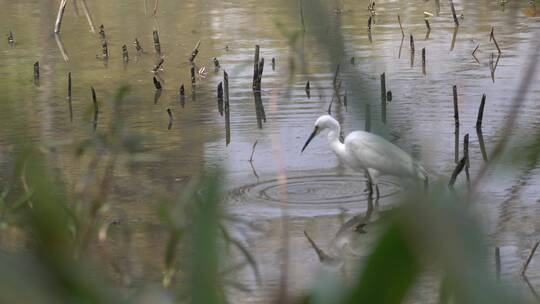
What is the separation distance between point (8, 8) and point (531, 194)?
13.2 metres

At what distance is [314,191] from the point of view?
7.23 metres

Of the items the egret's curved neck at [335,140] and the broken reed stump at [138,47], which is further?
the broken reed stump at [138,47]

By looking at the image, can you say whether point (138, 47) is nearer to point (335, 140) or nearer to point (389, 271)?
point (335, 140)

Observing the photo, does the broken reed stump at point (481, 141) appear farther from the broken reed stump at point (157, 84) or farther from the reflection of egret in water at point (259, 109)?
the broken reed stump at point (157, 84)

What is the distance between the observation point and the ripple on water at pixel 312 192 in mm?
6898

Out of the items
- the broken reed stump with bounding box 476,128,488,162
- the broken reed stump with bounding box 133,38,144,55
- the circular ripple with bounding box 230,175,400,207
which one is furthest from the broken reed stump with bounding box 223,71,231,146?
the broken reed stump with bounding box 133,38,144,55

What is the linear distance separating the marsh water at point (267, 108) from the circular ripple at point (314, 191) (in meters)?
0.01

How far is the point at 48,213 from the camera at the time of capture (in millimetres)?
492

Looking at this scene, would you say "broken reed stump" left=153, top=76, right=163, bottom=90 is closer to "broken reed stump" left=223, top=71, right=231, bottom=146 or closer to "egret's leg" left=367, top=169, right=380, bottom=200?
"broken reed stump" left=223, top=71, right=231, bottom=146

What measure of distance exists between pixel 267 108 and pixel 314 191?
9.31 ft

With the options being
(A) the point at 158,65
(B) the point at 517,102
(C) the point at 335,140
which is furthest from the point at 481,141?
(B) the point at 517,102

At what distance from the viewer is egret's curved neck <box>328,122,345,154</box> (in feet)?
24.1

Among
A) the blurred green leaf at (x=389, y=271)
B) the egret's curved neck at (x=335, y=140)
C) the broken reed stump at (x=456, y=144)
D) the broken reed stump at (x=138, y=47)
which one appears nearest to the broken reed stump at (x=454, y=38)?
the broken reed stump at (x=138, y=47)

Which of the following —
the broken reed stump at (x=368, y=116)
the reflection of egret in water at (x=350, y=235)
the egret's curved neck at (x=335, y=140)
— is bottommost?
the reflection of egret in water at (x=350, y=235)
